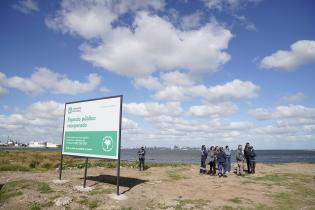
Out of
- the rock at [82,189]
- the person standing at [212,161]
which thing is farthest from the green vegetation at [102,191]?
the person standing at [212,161]

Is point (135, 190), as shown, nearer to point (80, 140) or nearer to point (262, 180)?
point (80, 140)

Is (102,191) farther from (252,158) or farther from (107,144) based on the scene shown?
(252,158)

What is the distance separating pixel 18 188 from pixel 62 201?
3813mm

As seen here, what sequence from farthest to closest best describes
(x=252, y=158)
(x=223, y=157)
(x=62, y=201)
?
(x=252, y=158) → (x=223, y=157) → (x=62, y=201)

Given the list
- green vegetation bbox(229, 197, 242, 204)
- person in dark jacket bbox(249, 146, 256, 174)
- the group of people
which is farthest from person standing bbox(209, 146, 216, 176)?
green vegetation bbox(229, 197, 242, 204)

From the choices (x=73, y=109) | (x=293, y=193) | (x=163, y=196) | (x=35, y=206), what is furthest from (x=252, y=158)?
(x=35, y=206)

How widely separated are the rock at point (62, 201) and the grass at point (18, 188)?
1.87 m

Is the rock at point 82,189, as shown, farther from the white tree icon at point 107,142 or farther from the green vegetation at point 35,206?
the green vegetation at point 35,206

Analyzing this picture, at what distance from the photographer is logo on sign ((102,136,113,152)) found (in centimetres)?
1352

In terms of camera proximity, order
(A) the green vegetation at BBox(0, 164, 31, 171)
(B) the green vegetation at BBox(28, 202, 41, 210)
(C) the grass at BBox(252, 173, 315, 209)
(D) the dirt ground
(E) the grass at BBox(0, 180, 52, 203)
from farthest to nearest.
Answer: (A) the green vegetation at BBox(0, 164, 31, 171), (E) the grass at BBox(0, 180, 52, 203), (C) the grass at BBox(252, 173, 315, 209), (D) the dirt ground, (B) the green vegetation at BBox(28, 202, 41, 210)

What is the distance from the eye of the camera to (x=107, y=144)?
13.8m

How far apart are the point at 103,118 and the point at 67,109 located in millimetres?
4112

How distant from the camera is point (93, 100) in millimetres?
15195

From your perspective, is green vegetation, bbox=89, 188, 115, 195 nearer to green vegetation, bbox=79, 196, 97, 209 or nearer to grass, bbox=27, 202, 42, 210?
green vegetation, bbox=79, 196, 97, 209
